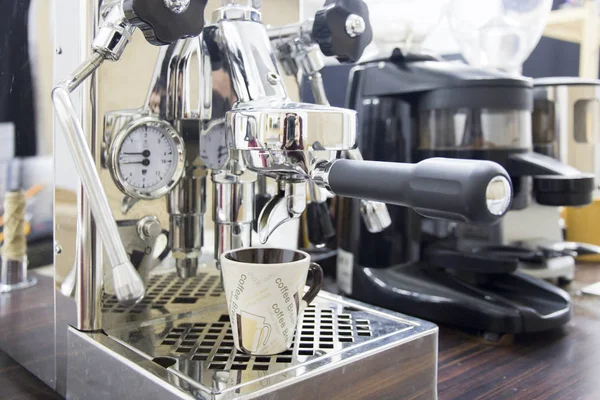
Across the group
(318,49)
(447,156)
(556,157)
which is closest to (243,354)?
(318,49)

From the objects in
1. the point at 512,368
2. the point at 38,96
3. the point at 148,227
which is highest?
the point at 38,96

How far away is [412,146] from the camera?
25.5 inches

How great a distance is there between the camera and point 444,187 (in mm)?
248

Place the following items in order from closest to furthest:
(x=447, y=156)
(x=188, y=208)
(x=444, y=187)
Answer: (x=444, y=187) → (x=188, y=208) → (x=447, y=156)

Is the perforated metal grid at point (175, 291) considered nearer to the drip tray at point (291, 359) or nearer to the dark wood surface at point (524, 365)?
the drip tray at point (291, 359)

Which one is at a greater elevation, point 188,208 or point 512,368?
point 188,208

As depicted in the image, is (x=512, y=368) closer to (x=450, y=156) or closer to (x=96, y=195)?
(x=450, y=156)

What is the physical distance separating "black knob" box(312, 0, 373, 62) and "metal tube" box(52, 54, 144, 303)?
168 millimetres

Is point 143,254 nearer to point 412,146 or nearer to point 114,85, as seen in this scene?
point 114,85

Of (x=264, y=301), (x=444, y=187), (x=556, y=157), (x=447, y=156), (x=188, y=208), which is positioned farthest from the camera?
(x=556, y=157)

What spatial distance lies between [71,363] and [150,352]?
0.07m

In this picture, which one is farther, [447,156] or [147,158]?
[447,156]

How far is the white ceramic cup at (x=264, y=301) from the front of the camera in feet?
1.16

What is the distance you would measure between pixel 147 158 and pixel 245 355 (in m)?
0.17
